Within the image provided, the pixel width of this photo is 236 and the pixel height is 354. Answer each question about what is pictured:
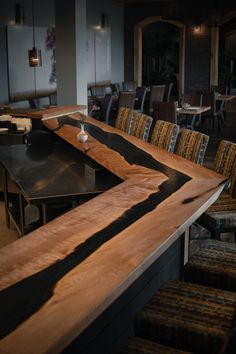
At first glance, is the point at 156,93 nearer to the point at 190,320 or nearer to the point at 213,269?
the point at 213,269

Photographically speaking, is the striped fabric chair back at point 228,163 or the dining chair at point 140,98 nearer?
the striped fabric chair back at point 228,163

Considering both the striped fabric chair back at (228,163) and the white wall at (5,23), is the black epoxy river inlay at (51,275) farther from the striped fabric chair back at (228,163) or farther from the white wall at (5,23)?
the white wall at (5,23)

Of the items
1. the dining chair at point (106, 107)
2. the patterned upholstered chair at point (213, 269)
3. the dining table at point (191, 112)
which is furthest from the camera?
the dining chair at point (106, 107)

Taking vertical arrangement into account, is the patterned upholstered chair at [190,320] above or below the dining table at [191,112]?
below

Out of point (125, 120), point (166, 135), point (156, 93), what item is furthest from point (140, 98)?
point (166, 135)

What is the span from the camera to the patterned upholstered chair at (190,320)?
78.4 inches

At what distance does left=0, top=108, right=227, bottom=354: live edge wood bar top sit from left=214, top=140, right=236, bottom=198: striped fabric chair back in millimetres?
573

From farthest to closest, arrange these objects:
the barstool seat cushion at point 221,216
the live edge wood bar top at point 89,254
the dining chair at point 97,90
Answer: the dining chair at point 97,90, the barstool seat cushion at point 221,216, the live edge wood bar top at point 89,254

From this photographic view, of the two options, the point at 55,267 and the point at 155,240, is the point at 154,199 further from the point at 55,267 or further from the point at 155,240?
the point at 55,267

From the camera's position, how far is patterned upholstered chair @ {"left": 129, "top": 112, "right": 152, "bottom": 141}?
5664 millimetres

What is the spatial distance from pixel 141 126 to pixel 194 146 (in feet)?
4.99

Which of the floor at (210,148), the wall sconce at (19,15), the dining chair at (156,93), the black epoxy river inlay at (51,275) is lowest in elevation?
the floor at (210,148)

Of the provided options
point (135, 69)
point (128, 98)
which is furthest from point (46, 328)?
point (135, 69)

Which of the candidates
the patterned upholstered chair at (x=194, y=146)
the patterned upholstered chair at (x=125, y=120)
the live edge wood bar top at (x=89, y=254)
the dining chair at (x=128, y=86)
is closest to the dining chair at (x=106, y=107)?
the patterned upholstered chair at (x=125, y=120)
